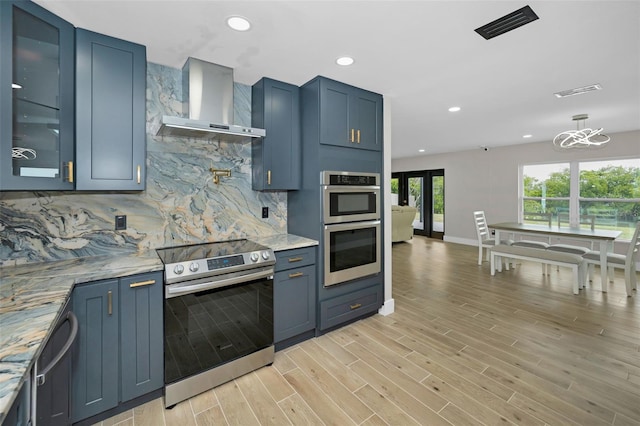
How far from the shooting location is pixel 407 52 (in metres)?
2.29

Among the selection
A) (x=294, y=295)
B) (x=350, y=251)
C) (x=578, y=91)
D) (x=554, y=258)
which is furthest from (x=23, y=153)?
(x=554, y=258)

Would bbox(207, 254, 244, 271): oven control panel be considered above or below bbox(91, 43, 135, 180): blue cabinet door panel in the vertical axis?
below

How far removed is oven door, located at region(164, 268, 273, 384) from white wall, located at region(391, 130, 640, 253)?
6921 mm

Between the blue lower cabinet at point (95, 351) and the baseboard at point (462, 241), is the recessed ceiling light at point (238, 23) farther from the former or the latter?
the baseboard at point (462, 241)

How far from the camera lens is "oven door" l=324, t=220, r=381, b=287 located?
272cm

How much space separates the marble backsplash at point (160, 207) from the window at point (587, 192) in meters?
5.56

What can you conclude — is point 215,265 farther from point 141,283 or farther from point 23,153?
point 23,153

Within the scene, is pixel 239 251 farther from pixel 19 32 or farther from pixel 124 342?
pixel 19 32

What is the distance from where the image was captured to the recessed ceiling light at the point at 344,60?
235 centimetres

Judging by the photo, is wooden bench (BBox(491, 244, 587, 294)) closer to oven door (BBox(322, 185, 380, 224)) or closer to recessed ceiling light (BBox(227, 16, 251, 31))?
oven door (BBox(322, 185, 380, 224))

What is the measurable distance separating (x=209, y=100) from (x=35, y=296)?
176cm

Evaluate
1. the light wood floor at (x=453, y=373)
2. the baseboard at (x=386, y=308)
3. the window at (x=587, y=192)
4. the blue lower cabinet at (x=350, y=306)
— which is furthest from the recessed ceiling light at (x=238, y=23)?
the window at (x=587, y=192)

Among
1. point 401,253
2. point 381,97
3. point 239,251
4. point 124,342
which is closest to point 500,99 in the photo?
point 381,97

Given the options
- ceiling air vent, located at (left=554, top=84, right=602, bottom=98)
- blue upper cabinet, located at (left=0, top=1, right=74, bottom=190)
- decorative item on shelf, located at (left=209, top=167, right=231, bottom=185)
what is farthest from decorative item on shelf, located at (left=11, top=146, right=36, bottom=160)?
ceiling air vent, located at (left=554, top=84, right=602, bottom=98)
